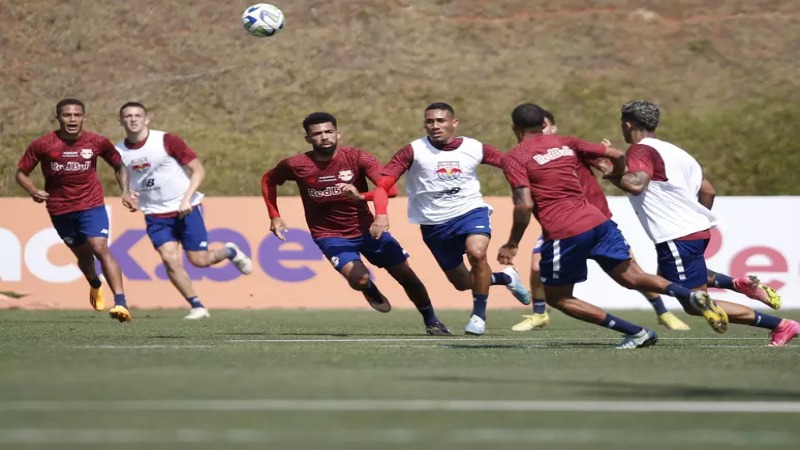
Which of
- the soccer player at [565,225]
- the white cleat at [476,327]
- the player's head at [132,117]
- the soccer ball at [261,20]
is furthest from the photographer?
the soccer ball at [261,20]

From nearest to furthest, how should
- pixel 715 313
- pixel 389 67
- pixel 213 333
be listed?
pixel 715 313 → pixel 213 333 → pixel 389 67

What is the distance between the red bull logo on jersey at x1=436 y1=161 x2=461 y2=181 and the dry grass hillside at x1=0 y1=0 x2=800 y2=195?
14.1m

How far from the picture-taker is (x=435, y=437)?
18.7 feet

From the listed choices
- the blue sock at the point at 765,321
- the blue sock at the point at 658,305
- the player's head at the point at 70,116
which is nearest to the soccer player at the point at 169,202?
the player's head at the point at 70,116

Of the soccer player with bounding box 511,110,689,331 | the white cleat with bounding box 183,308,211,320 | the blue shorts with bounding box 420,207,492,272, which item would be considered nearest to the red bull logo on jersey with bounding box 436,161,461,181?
the blue shorts with bounding box 420,207,492,272

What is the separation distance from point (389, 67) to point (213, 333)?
21.8 meters

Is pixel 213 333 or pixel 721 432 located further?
pixel 213 333

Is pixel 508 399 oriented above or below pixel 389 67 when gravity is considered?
below

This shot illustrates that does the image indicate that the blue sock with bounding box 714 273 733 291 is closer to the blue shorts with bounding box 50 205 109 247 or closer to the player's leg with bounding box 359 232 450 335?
the player's leg with bounding box 359 232 450 335

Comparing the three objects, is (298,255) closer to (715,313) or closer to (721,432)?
(715,313)

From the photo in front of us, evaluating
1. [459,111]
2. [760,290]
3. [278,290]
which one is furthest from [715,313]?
[459,111]

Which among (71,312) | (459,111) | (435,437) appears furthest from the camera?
(459,111)

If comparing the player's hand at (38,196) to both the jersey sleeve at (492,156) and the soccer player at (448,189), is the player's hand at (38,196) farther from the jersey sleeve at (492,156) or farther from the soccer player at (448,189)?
the jersey sleeve at (492,156)

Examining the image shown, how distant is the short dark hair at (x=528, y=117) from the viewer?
10914mm
